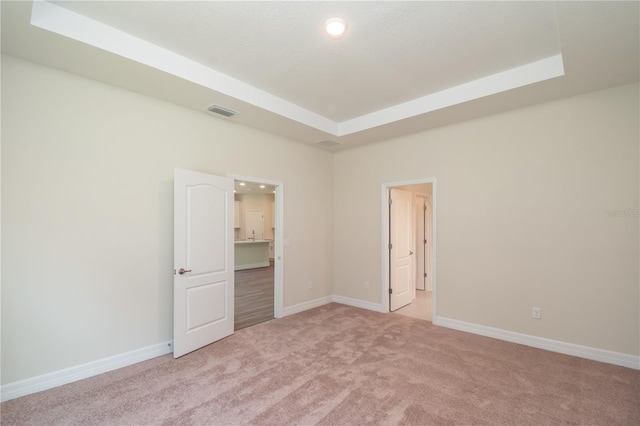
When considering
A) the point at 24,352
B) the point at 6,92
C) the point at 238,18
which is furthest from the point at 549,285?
the point at 6,92

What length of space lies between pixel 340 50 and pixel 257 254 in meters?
7.78

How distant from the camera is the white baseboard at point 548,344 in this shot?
2.99m

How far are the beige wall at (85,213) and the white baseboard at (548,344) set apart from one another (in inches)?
147

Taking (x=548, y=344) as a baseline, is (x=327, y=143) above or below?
above

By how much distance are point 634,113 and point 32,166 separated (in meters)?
5.77

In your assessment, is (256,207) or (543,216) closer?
(543,216)

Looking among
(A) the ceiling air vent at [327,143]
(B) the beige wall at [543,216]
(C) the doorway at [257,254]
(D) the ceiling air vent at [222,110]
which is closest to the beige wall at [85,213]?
(D) the ceiling air vent at [222,110]

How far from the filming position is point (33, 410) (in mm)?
2305

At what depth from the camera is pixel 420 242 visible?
6.64 m

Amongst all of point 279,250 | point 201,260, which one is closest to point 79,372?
point 201,260

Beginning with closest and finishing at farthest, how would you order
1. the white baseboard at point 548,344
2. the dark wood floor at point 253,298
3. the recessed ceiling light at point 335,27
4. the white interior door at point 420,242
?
A: the recessed ceiling light at point 335,27 < the white baseboard at point 548,344 < the dark wood floor at point 253,298 < the white interior door at point 420,242

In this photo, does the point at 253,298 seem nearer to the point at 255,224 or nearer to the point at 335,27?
the point at 335,27

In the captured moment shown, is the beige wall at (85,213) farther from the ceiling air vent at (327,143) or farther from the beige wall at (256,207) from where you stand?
the beige wall at (256,207)

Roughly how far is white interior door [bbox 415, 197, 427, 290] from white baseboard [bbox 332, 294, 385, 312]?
2.11 m
